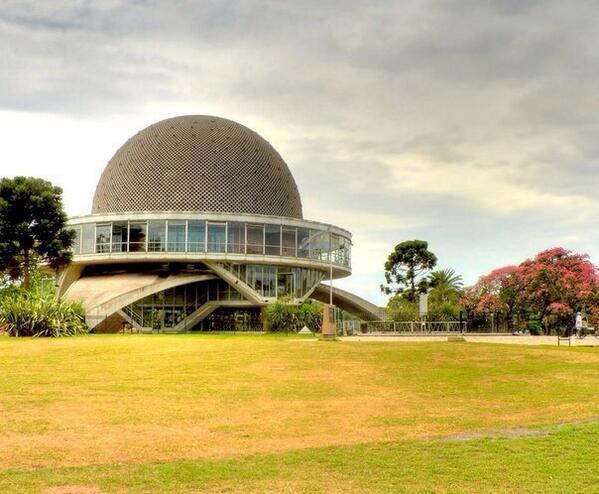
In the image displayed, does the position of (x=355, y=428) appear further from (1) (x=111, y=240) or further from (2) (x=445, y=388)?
(1) (x=111, y=240)

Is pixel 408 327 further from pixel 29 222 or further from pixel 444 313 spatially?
pixel 29 222

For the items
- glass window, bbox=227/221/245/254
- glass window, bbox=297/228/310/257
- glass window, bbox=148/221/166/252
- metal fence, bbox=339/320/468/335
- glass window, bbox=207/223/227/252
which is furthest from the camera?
glass window, bbox=297/228/310/257

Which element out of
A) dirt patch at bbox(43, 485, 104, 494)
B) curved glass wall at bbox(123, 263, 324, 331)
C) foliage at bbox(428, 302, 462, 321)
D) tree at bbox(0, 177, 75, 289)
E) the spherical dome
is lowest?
dirt patch at bbox(43, 485, 104, 494)

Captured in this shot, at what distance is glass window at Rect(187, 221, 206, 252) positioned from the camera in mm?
44500

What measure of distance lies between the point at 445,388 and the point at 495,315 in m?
32.2

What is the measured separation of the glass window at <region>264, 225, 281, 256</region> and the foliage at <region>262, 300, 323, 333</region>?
610 centimetres

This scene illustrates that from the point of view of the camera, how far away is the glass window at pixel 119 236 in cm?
4469

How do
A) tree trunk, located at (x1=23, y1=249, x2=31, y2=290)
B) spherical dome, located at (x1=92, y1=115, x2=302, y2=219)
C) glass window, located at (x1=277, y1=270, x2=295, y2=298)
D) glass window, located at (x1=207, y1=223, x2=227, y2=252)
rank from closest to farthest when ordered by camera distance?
tree trunk, located at (x1=23, y1=249, x2=31, y2=290)
glass window, located at (x1=207, y1=223, x2=227, y2=252)
glass window, located at (x1=277, y1=270, x2=295, y2=298)
spherical dome, located at (x1=92, y1=115, x2=302, y2=219)

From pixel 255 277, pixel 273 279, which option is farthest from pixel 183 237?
pixel 273 279

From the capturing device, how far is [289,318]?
40156 mm

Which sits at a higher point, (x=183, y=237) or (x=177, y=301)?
(x=183, y=237)

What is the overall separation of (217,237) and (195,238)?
140cm

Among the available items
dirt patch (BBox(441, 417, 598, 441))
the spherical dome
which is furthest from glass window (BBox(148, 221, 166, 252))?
dirt patch (BBox(441, 417, 598, 441))

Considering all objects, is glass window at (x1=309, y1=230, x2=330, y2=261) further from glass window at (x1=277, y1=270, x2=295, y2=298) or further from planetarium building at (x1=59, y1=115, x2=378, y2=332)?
glass window at (x1=277, y1=270, x2=295, y2=298)
